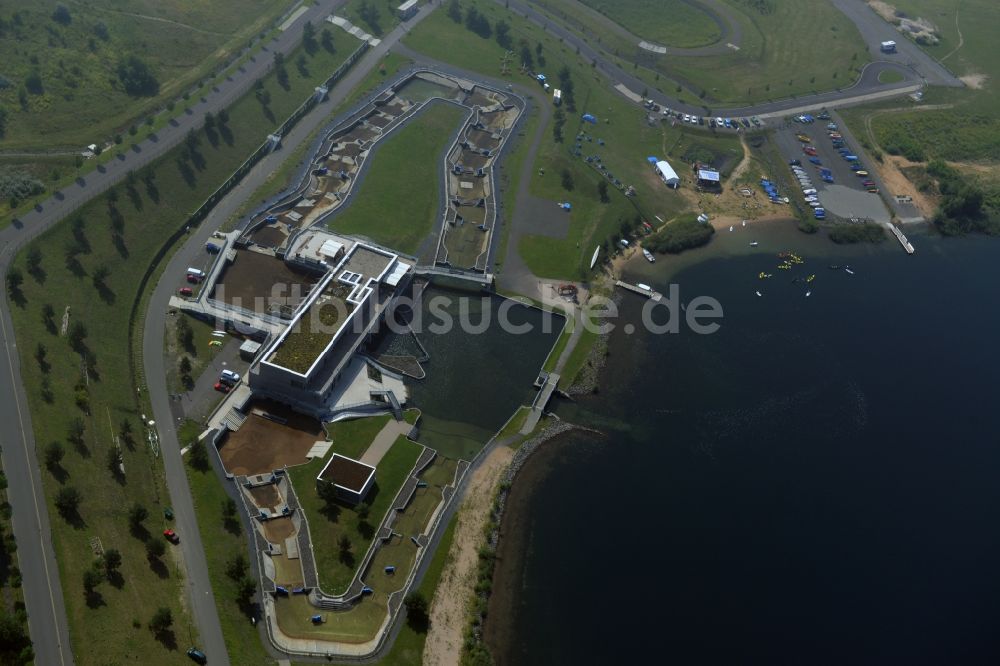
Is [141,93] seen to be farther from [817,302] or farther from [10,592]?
[817,302]

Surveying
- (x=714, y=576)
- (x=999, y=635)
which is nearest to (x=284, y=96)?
(x=714, y=576)

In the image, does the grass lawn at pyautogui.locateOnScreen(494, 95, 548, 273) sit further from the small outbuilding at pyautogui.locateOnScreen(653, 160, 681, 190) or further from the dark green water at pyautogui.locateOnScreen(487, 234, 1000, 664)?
the small outbuilding at pyautogui.locateOnScreen(653, 160, 681, 190)

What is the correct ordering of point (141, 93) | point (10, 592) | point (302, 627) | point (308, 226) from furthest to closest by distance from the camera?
point (141, 93), point (308, 226), point (302, 627), point (10, 592)

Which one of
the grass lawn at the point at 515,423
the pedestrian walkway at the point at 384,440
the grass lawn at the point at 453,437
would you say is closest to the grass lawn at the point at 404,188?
the grass lawn at the point at 453,437

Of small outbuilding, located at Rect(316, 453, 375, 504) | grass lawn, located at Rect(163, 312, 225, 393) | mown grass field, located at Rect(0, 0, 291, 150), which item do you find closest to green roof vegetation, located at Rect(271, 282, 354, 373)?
grass lawn, located at Rect(163, 312, 225, 393)

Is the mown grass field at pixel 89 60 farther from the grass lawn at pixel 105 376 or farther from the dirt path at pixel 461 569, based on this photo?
the dirt path at pixel 461 569
